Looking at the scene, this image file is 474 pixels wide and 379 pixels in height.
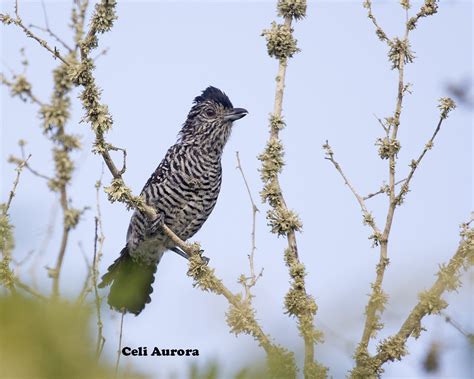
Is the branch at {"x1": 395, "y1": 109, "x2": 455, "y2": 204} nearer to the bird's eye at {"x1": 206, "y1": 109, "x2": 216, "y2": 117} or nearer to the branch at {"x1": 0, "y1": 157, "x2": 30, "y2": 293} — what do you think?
the branch at {"x1": 0, "y1": 157, "x2": 30, "y2": 293}

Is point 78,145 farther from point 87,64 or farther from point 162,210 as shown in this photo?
point 87,64

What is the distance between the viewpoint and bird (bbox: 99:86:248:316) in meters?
6.07

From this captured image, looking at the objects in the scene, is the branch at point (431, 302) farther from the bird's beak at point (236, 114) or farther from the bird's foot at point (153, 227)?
the bird's beak at point (236, 114)

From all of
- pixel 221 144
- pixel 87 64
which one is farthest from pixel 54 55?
pixel 221 144

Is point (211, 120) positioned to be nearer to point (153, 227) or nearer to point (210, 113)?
point (210, 113)

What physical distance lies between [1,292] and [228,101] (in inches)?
236

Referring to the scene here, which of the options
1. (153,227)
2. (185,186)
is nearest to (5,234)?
(153,227)

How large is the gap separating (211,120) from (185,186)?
70cm

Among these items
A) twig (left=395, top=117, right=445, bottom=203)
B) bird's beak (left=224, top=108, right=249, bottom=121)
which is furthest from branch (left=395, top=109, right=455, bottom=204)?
bird's beak (left=224, top=108, right=249, bottom=121)

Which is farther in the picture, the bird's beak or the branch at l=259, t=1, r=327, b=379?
the bird's beak

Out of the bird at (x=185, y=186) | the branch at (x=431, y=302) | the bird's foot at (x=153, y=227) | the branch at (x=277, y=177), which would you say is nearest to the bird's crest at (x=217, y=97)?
the bird at (x=185, y=186)

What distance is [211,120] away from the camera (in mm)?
6461

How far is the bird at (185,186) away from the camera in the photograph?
239 inches

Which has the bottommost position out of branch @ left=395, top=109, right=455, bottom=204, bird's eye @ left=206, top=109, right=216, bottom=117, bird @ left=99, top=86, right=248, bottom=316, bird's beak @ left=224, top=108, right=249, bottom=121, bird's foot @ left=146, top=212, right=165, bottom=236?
branch @ left=395, top=109, right=455, bottom=204
